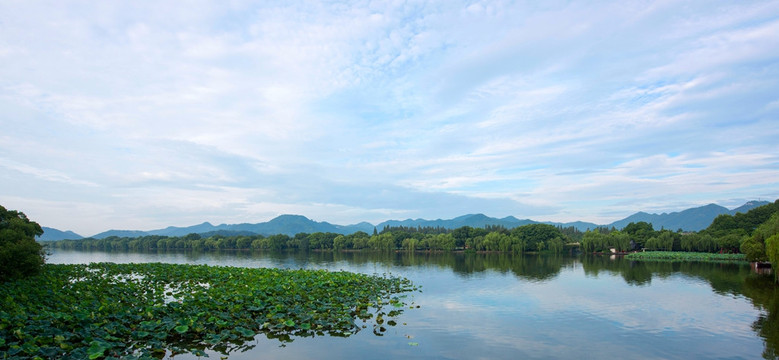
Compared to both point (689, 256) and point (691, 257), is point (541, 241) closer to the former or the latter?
point (689, 256)

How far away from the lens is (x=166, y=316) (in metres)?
16.7

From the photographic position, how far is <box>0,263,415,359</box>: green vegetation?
1281 cm

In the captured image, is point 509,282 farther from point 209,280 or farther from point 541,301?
→ point 209,280

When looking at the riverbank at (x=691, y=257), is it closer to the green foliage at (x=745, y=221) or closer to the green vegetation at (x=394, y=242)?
the green foliage at (x=745, y=221)

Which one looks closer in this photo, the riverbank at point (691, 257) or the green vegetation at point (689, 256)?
the riverbank at point (691, 257)

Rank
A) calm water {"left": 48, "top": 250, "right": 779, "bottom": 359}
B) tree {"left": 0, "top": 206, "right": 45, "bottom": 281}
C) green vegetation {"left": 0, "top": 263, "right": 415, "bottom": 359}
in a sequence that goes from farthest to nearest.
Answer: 1. tree {"left": 0, "top": 206, "right": 45, "bottom": 281}
2. calm water {"left": 48, "top": 250, "right": 779, "bottom": 359}
3. green vegetation {"left": 0, "top": 263, "right": 415, "bottom": 359}

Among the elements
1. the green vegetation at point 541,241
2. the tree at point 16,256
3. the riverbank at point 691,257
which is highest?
the tree at point 16,256

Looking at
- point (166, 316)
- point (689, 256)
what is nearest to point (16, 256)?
point (166, 316)

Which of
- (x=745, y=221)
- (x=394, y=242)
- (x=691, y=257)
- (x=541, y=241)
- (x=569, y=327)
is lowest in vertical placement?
(x=691, y=257)

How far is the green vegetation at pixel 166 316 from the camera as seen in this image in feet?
42.0

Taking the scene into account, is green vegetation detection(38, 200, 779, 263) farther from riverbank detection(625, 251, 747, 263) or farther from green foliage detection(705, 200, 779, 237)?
riverbank detection(625, 251, 747, 263)

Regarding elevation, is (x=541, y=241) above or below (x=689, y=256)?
above

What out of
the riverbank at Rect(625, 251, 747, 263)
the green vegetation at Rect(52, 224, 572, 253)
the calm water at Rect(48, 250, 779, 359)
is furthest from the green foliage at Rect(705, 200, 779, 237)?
the calm water at Rect(48, 250, 779, 359)

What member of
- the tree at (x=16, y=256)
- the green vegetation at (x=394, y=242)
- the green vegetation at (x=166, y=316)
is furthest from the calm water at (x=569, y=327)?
the green vegetation at (x=394, y=242)
